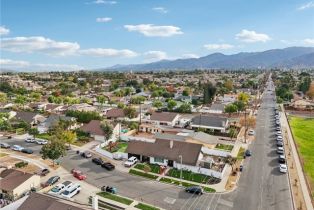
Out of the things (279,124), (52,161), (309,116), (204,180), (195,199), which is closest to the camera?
(195,199)

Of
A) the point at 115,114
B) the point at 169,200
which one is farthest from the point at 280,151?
the point at 115,114

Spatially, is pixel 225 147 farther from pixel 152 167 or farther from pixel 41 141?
pixel 41 141

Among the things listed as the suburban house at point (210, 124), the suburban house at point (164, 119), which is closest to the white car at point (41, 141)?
the suburban house at point (164, 119)

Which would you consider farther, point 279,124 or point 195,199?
point 279,124

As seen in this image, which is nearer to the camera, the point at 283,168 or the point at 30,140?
the point at 283,168

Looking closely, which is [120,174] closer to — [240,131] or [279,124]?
[240,131]

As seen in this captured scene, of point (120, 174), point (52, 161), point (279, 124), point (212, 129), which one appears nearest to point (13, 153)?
point (52, 161)

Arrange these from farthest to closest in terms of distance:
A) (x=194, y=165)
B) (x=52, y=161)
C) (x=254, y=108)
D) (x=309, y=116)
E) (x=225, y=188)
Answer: (x=254, y=108) < (x=309, y=116) < (x=52, y=161) < (x=194, y=165) < (x=225, y=188)
